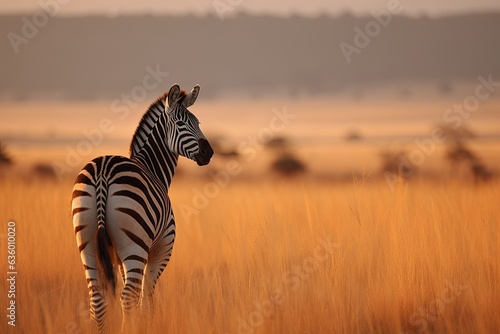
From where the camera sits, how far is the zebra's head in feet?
21.3

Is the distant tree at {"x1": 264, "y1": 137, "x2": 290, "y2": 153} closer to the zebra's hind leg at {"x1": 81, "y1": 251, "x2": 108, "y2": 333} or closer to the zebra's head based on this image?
the zebra's head

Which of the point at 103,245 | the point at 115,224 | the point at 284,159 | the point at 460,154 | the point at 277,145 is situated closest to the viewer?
the point at 103,245

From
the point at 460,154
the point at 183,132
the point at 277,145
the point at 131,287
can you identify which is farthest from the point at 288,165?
the point at 131,287

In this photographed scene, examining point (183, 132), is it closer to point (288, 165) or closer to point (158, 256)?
point (158, 256)

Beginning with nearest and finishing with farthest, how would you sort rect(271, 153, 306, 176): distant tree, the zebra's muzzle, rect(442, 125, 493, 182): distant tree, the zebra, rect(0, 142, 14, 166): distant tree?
1. the zebra
2. the zebra's muzzle
3. rect(0, 142, 14, 166): distant tree
4. rect(442, 125, 493, 182): distant tree
5. rect(271, 153, 306, 176): distant tree

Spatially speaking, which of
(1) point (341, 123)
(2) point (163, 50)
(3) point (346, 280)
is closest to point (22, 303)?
(3) point (346, 280)

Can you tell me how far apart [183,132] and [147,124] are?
45 centimetres

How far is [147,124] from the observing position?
22.1 ft

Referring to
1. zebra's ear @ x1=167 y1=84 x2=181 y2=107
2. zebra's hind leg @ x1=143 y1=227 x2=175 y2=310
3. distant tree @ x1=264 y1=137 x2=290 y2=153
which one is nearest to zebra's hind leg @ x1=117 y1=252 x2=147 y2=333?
zebra's hind leg @ x1=143 y1=227 x2=175 y2=310

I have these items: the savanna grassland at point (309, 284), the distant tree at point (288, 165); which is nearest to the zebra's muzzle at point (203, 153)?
the savanna grassland at point (309, 284)

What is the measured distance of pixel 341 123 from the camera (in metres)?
56.7

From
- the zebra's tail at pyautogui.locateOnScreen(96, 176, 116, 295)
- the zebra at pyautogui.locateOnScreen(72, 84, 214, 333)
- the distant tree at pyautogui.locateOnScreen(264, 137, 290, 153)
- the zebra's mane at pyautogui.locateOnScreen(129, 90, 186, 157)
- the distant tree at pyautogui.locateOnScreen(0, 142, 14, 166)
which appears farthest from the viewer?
the distant tree at pyautogui.locateOnScreen(264, 137, 290, 153)

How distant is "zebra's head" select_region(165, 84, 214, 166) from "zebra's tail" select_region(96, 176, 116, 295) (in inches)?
49.2

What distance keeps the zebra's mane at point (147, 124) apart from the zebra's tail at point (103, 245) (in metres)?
1.24
